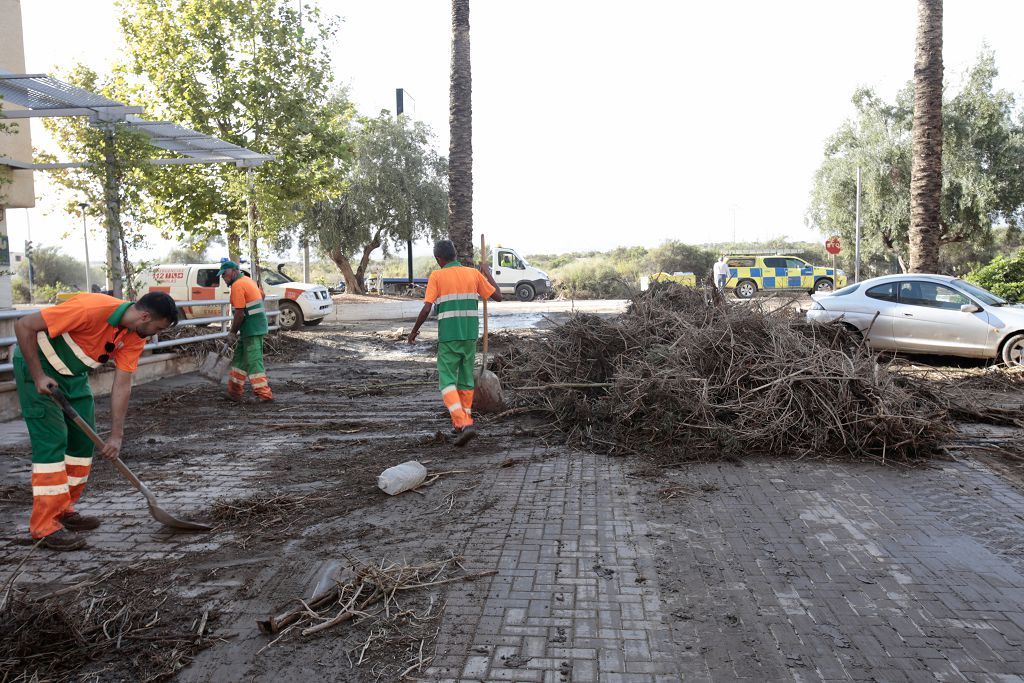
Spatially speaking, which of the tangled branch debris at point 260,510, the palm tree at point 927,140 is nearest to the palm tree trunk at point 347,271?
the palm tree at point 927,140

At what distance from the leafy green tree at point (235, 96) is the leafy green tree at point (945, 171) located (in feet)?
61.0

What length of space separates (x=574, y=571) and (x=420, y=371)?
8427mm

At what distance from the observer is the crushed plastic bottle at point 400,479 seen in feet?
17.6

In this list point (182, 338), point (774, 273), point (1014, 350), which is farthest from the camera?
point (774, 273)

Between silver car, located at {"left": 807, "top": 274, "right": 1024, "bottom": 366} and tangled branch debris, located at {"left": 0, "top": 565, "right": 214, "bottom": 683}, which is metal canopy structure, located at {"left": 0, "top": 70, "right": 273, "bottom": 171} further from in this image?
silver car, located at {"left": 807, "top": 274, "right": 1024, "bottom": 366}

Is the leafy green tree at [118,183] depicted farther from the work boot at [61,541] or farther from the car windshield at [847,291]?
the car windshield at [847,291]

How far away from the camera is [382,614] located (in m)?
3.52

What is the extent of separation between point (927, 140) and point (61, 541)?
13828mm

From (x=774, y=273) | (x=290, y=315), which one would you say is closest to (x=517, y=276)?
(x=774, y=273)

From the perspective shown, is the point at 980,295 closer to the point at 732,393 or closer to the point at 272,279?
the point at 732,393

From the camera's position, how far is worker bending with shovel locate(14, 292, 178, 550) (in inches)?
167

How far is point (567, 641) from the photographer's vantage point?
326cm

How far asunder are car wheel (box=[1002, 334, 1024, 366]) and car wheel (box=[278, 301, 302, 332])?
47.6 feet

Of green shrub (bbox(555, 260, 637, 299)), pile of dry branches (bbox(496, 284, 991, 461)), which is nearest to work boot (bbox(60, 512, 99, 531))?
pile of dry branches (bbox(496, 284, 991, 461))
